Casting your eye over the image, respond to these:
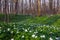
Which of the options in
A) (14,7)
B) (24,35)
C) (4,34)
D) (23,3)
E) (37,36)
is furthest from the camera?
(23,3)

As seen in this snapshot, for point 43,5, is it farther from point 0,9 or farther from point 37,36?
point 37,36

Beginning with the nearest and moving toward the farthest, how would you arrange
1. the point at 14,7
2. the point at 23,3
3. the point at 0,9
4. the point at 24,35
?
the point at 24,35 → the point at 0,9 → the point at 14,7 → the point at 23,3

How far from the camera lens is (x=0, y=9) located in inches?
918

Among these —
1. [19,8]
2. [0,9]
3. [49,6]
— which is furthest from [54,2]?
[0,9]

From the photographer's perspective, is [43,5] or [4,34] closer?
[4,34]

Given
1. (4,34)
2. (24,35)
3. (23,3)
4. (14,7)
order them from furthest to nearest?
(23,3) < (14,7) < (4,34) < (24,35)

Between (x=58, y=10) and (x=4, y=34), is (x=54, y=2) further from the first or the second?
(x=4, y=34)

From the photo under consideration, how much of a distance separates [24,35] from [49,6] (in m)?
21.8

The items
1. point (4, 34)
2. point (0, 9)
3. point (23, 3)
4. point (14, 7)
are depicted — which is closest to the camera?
point (4, 34)

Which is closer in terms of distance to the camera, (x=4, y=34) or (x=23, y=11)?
(x=4, y=34)

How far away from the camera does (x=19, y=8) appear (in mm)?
25797

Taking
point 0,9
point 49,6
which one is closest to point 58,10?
point 49,6

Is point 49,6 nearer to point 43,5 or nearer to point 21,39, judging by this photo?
point 43,5

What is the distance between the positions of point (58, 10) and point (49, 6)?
2.39 m
